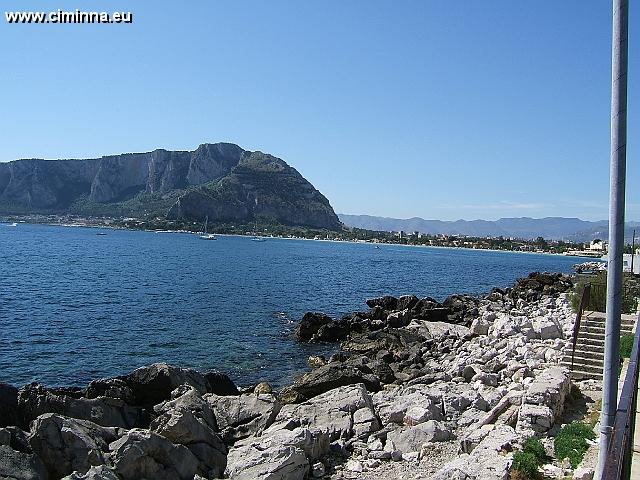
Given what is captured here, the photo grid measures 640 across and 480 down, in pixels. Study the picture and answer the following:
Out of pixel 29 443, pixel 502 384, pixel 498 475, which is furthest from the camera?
pixel 502 384

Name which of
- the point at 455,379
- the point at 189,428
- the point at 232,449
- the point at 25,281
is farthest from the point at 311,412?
the point at 25,281

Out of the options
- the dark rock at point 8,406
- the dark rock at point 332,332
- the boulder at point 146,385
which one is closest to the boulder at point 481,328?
the dark rock at point 332,332

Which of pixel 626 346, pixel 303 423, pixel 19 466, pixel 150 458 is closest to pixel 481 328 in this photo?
pixel 626 346

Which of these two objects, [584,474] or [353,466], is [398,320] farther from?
[584,474]

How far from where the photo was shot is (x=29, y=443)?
34.1 feet

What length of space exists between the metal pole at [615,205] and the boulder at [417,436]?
6967 millimetres

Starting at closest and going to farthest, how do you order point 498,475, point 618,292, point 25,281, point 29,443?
1. point 618,292
2. point 498,475
3. point 29,443
4. point 25,281

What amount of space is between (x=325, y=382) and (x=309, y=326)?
14.5 metres

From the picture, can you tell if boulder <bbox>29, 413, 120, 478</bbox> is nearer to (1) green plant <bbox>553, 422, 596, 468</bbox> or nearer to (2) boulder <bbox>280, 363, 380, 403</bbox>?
(2) boulder <bbox>280, 363, 380, 403</bbox>

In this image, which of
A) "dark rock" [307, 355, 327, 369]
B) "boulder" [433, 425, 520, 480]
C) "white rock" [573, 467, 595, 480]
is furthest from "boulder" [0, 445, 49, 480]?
"dark rock" [307, 355, 327, 369]

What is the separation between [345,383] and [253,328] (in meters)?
16.3

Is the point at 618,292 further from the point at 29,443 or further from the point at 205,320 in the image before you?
the point at 205,320

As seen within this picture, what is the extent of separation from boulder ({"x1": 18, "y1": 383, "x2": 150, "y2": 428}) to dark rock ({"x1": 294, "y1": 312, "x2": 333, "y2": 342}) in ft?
57.8

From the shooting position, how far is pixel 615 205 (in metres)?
5.55
